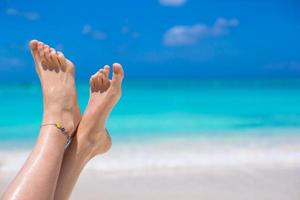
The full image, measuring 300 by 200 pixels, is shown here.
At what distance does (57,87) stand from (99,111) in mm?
193

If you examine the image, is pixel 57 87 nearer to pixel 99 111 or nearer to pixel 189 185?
pixel 99 111

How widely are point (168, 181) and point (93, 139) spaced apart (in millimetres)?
954

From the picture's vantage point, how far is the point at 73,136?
1773mm

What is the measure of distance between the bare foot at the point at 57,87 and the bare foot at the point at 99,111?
0.05m

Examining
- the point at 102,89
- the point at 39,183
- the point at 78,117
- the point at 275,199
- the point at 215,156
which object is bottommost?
the point at 39,183

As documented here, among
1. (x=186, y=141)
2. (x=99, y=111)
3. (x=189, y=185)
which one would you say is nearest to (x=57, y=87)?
(x=99, y=111)

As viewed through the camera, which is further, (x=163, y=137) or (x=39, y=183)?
(x=163, y=137)

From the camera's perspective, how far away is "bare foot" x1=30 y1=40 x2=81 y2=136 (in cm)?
168

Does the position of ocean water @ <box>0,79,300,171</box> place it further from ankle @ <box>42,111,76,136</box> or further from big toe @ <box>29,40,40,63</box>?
ankle @ <box>42,111,76,136</box>

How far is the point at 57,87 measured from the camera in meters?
1.81

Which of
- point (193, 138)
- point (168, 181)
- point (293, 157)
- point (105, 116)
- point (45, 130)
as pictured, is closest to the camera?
point (45, 130)

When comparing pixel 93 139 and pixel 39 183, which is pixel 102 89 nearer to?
pixel 93 139

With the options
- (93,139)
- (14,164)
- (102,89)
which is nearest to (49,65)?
(102,89)

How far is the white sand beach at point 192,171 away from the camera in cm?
241
